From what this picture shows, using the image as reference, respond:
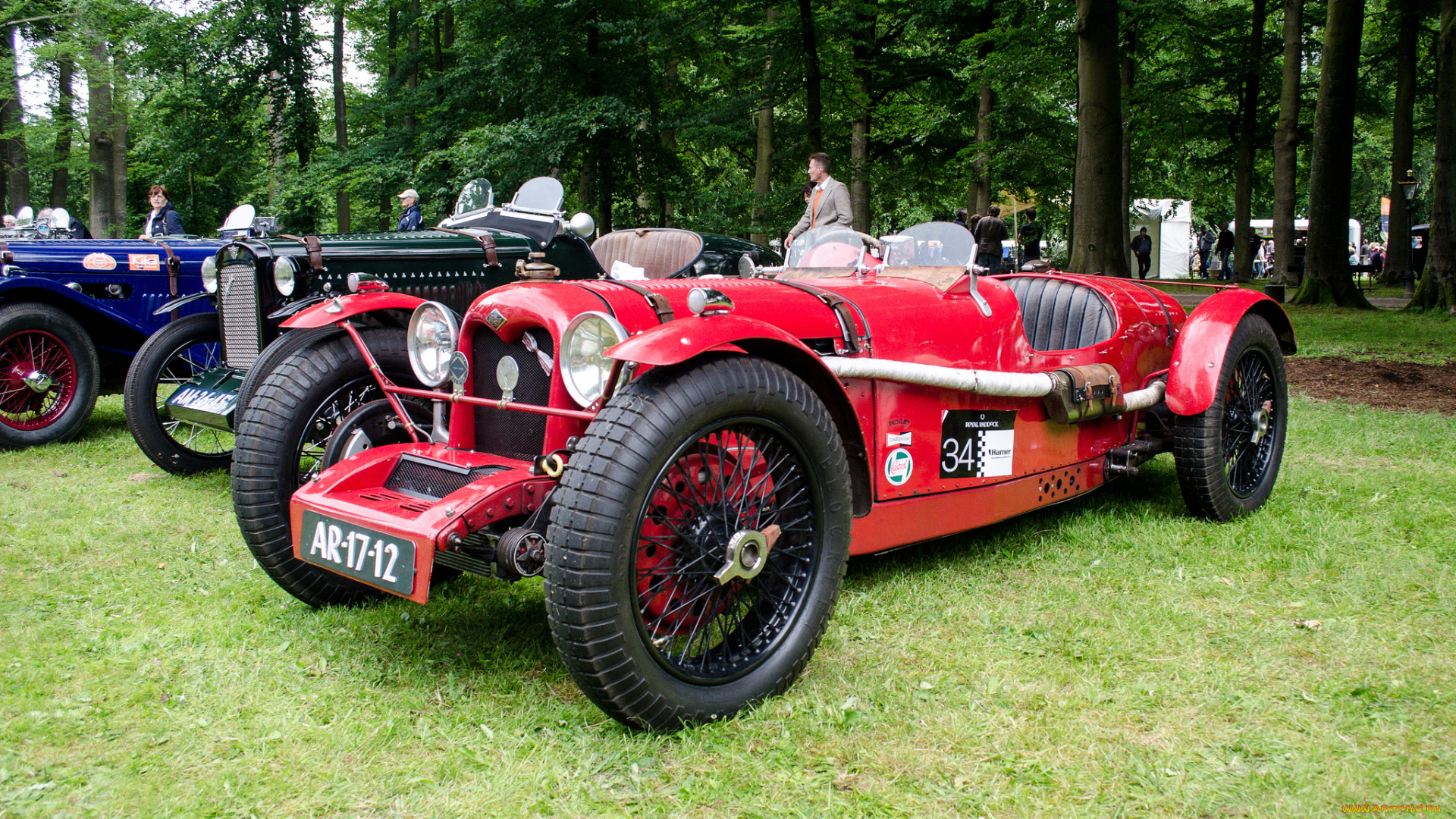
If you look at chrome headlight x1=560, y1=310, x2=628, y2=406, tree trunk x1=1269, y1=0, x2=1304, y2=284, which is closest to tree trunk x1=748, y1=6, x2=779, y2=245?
tree trunk x1=1269, y1=0, x2=1304, y2=284

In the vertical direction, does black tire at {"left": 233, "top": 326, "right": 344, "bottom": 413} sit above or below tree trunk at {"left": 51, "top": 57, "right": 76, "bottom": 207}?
below

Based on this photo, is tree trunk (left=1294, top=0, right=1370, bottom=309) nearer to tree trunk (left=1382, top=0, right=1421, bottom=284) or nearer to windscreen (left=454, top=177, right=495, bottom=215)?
tree trunk (left=1382, top=0, right=1421, bottom=284)

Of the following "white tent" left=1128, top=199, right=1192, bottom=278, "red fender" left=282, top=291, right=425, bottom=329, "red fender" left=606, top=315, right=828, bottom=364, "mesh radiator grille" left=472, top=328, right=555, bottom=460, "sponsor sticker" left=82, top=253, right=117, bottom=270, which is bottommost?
"mesh radiator grille" left=472, top=328, right=555, bottom=460

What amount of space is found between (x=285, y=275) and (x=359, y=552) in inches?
127

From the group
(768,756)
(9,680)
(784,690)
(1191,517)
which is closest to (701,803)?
(768,756)

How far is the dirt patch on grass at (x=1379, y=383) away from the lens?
7492 millimetres

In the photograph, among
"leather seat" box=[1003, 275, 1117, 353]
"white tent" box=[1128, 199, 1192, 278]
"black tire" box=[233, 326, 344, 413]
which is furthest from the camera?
"white tent" box=[1128, 199, 1192, 278]

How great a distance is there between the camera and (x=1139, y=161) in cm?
2219

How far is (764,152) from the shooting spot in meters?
16.6

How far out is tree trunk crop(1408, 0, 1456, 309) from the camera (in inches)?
505

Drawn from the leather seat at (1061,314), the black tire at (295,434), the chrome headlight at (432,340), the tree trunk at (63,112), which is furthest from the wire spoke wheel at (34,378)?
the tree trunk at (63,112)

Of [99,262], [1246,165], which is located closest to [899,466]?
[99,262]

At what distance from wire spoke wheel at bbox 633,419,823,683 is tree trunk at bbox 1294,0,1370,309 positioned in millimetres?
14062

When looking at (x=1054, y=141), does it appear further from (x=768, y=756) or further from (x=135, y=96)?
(x=135, y=96)
